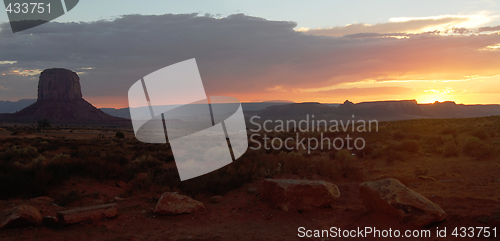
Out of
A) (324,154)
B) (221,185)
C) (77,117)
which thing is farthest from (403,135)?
(77,117)

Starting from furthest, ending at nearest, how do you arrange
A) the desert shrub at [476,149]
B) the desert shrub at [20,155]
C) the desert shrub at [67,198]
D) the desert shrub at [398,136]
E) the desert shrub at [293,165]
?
the desert shrub at [398,136]
the desert shrub at [476,149]
the desert shrub at [20,155]
the desert shrub at [293,165]
the desert shrub at [67,198]

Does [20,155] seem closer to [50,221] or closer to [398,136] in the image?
[50,221]

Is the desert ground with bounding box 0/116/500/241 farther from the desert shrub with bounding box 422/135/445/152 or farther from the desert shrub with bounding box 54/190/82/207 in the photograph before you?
the desert shrub with bounding box 422/135/445/152

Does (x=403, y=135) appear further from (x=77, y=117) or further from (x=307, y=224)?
(x=77, y=117)

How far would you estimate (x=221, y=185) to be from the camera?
8953mm

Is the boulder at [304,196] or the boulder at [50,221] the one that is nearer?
the boulder at [50,221]

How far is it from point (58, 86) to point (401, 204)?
141 meters

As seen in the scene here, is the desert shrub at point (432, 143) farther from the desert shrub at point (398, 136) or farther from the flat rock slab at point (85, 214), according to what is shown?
the flat rock slab at point (85, 214)

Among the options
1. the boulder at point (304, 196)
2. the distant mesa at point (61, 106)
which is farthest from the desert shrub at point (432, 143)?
the distant mesa at point (61, 106)

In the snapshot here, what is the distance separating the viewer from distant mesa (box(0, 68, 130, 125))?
98.9 m

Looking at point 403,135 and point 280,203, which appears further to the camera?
point 403,135

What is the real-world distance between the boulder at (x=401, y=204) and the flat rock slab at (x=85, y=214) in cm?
577

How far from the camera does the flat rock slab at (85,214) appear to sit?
5629mm

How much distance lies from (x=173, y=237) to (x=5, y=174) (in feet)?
20.2
